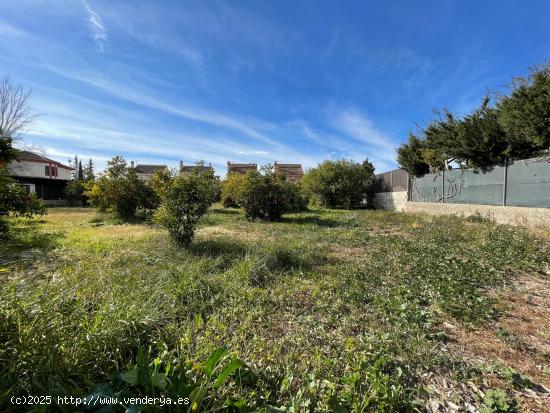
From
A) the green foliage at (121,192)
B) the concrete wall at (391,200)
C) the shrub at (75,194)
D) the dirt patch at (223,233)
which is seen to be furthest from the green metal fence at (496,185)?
the shrub at (75,194)

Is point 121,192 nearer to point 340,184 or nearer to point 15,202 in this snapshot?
point 15,202

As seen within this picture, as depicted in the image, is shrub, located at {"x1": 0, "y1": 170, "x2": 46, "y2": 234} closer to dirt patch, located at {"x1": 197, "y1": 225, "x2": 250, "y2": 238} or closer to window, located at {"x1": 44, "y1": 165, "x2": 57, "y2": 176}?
dirt patch, located at {"x1": 197, "y1": 225, "x2": 250, "y2": 238}

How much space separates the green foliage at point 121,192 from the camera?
11.1m

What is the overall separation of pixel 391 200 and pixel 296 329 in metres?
14.9

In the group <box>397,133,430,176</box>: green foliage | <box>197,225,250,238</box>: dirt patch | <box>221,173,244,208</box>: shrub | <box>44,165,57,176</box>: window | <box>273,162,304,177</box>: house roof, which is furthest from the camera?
<box>273,162,304,177</box>: house roof

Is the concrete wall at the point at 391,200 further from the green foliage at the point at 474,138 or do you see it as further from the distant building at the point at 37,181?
the distant building at the point at 37,181

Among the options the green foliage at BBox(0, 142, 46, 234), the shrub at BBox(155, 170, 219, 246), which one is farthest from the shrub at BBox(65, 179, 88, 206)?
the shrub at BBox(155, 170, 219, 246)

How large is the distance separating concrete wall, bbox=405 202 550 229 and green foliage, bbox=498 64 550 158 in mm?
2068

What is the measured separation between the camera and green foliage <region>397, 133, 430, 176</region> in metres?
14.6

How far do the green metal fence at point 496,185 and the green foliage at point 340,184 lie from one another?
14.5ft

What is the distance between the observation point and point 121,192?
36.7 ft

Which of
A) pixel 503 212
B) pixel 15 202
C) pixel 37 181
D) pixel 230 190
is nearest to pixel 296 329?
pixel 15 202

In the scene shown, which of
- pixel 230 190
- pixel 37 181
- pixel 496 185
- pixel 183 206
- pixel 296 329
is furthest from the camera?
pixel 37 181

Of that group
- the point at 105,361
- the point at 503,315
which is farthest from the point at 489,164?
the point at 105,361
